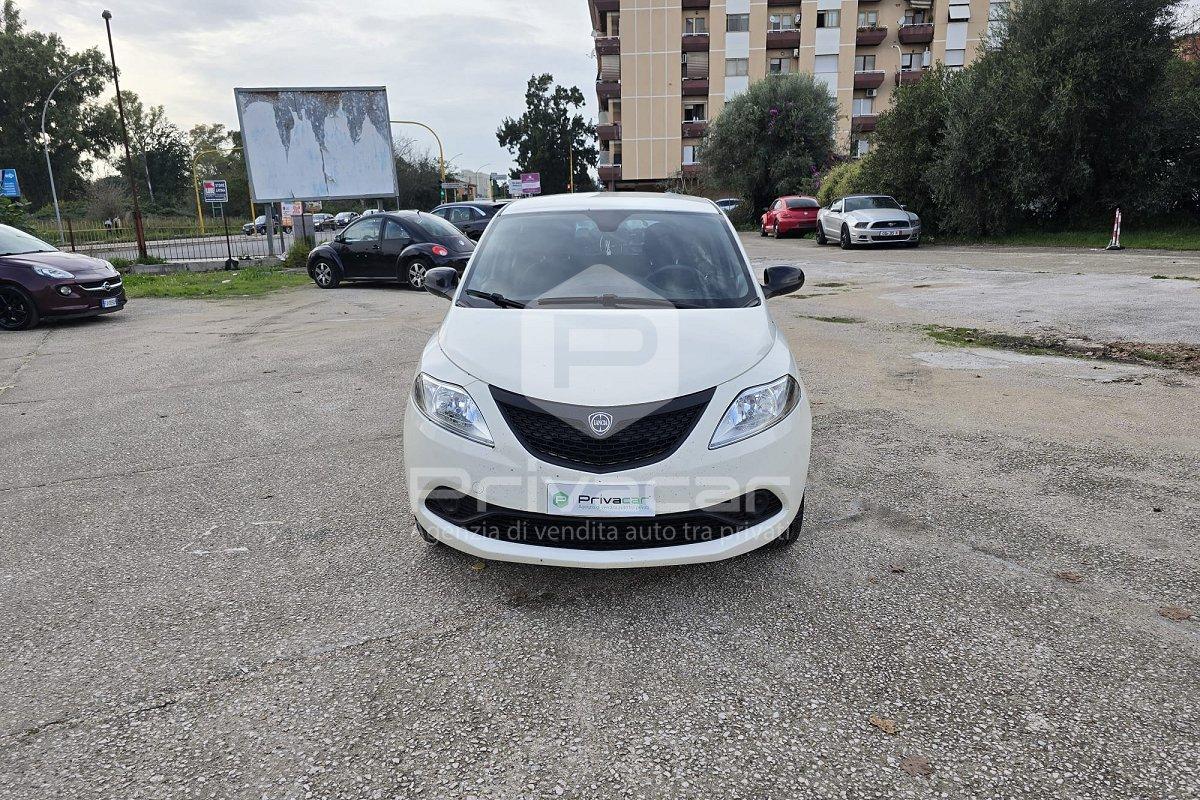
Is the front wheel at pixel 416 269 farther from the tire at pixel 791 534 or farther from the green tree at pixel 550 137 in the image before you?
the green tree at pixel 550 137

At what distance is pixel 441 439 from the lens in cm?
317

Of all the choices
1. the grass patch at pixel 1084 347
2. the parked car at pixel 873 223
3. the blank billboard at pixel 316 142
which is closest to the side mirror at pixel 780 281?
the grass patch at pixel 1084 347

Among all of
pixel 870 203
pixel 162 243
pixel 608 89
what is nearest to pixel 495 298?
pixel 870 203

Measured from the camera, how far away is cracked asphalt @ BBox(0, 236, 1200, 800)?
227 cm

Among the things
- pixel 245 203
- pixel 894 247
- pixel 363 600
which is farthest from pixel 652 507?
pixel 245 203

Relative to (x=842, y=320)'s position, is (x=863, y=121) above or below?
above

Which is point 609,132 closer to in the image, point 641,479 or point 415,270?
point 415,270

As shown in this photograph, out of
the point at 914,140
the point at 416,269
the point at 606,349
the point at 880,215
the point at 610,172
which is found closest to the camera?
the point at 606,349

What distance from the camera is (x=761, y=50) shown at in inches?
2283

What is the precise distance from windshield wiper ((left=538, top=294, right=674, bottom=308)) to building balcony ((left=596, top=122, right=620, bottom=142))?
2429 inches

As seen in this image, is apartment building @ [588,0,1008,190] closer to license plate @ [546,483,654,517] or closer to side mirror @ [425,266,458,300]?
side mirror @ [425,266,458,300]

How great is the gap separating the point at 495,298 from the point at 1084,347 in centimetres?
673

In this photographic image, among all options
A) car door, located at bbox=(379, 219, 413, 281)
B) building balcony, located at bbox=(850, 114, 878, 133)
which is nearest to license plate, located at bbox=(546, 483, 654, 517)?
car door, located at bbox=(379, 219, 413, 281)

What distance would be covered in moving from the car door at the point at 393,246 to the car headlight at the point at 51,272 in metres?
5.59
